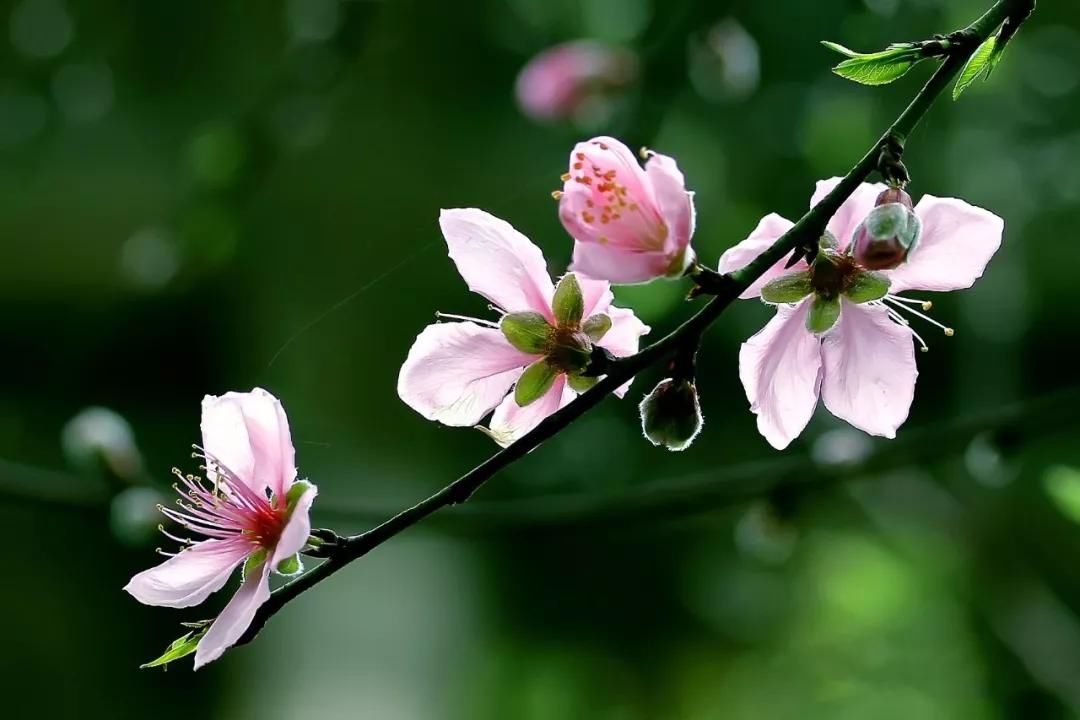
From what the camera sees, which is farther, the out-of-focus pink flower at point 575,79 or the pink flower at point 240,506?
the out-of-focus pink flower at point 575,79

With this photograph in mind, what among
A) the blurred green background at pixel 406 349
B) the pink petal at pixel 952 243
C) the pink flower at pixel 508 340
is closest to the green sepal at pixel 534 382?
the pink flower at pixel 508 340

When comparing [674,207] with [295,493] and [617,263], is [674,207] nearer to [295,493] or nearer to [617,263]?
[617,263]

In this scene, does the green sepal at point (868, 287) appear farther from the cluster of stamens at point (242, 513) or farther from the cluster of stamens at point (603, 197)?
the cluster of stamens at point (242, 513)

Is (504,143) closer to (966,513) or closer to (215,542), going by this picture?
(966,513)

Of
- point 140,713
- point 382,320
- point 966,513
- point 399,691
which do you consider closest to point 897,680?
point 966,513

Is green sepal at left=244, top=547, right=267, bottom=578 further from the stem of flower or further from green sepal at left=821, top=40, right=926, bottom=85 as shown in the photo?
green sepal at left=821, top=40, right=926, bottom=85

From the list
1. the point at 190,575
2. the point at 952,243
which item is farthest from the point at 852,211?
the point at 190,575
